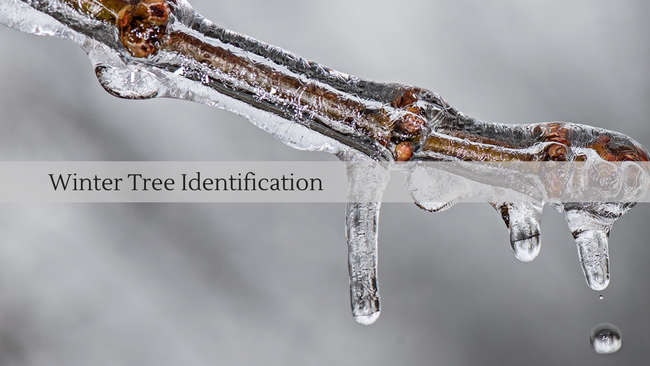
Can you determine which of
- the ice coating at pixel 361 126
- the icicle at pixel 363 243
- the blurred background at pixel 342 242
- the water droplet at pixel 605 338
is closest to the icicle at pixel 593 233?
the ice coating at pixel 361 126

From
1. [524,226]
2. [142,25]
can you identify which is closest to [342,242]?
[524,226]

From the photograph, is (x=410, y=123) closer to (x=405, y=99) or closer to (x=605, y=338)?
(x=405, y=99)

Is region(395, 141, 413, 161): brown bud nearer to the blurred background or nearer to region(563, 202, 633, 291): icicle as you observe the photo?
region(563, 202, 633, 291): icicle

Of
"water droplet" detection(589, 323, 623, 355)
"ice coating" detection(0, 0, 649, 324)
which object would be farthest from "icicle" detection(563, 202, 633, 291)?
"water droplet" detection(589, 323, 623, 355)

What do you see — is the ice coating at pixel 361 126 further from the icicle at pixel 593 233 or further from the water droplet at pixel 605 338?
the water droplet at pixel 605 338

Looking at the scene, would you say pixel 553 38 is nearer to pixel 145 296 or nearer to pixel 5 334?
pixel 145 296

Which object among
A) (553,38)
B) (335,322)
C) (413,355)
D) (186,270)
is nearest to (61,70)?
(186,270)
